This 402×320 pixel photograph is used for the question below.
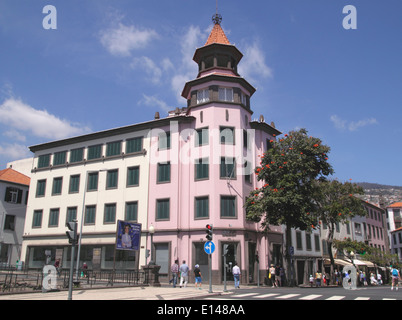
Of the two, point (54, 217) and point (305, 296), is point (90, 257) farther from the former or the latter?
point (305, 296)

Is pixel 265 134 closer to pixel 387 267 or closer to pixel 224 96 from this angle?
pixel 224 96

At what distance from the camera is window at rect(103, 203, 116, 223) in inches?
1452

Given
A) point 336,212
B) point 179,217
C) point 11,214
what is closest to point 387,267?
point 336,212

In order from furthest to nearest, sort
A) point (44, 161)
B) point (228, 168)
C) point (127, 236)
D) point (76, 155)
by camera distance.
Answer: point (44, 161)
point (76, 155)
point (228, 168)
point (127, 236)

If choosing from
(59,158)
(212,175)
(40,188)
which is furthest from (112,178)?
(212,175)

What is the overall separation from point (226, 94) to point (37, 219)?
2545cm

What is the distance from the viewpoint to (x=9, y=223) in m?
46.0

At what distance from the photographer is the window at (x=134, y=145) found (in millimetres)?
37281

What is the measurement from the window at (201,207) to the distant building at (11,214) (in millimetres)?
26255

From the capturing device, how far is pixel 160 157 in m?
35.7

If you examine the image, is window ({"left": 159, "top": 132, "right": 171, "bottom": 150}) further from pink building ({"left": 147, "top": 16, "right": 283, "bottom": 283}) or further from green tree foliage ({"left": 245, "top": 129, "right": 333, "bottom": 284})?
green tree foliage ({"left": 245, "top": 129, "right": 333, "bottom": 284})

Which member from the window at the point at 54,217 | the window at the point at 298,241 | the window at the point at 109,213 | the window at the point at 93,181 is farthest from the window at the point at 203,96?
the window at the point at 54,217

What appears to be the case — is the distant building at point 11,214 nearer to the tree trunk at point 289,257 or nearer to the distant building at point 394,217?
the tree trunk at point 289,257
